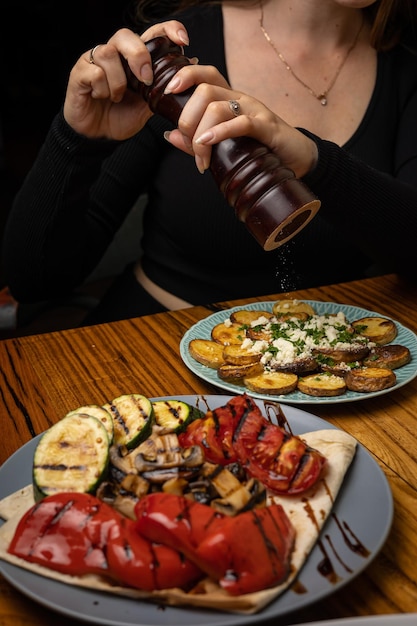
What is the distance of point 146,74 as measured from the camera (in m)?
1.22

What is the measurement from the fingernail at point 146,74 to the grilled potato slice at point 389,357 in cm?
58

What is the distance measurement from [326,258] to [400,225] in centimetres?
29

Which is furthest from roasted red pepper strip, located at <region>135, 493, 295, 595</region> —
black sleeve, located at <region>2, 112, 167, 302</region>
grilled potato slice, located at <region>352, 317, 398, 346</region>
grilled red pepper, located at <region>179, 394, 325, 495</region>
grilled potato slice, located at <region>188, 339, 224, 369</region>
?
black sleeve, located at <region>2, 112, 167, 302</region>

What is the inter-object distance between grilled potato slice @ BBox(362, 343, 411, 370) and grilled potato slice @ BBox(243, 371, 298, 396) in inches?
6.0

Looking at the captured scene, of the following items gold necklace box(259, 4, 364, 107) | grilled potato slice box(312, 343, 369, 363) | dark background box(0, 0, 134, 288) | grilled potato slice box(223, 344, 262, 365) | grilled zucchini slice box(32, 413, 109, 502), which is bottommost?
dark background box(0, 0, 134, 288)

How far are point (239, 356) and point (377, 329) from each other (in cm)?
29

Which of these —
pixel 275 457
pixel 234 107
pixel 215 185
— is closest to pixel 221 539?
pixel 275 457

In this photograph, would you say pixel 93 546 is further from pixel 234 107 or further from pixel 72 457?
pixel 234 107

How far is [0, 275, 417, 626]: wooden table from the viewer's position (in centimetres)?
77

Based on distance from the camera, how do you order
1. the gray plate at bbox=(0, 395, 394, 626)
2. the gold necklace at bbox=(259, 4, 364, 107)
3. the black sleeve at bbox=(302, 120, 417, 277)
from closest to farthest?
1. the gray plate at bbox=(0, 395, 394, 626)
2. the black sleeve at bbox=(302, 120, 417, 277)
3. the gold necklace at bbox=(259, 4, 364, 107)

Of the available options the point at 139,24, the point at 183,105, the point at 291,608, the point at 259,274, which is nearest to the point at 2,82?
the point at 139,24

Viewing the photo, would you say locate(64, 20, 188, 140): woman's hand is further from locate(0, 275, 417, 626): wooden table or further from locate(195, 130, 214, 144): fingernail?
locate(0, 275, 417, 626): wooden table

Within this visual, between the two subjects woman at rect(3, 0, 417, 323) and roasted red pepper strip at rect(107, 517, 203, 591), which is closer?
roasted red pepper strip at rect(107, 517, 203, 591)

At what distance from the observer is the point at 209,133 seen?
3.64ft
